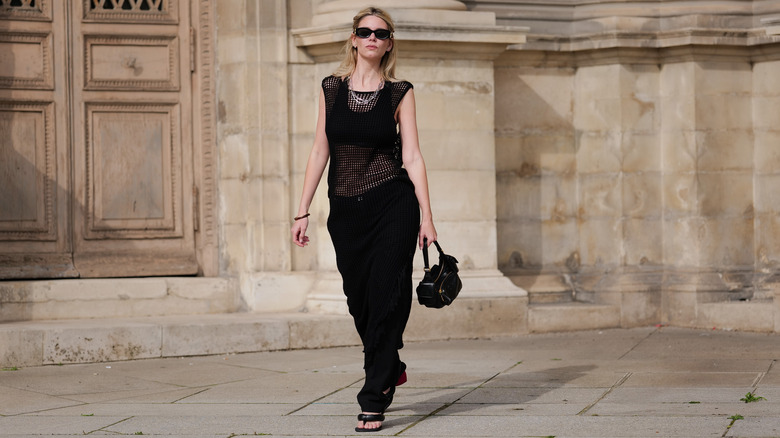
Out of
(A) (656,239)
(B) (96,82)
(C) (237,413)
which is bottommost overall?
(C) (237,413)

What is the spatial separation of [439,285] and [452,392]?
127cm

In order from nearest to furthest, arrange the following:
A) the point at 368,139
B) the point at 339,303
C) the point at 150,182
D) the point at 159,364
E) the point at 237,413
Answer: the point at 368,139 < the point at 237,413 < the point at 159,364 < the point at 339,303 < the point at 150,182

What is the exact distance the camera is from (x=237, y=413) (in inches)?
243

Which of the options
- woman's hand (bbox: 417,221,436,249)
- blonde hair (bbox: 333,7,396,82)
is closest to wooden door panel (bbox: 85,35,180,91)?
blonde hair (bbox: 333,7,396,82)

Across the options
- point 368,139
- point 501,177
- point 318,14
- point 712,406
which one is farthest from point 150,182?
point 712,406

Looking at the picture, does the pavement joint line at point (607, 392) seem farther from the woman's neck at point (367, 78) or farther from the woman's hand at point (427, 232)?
the woman's neck at point (367, 78)

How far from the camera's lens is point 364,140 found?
5801 mm

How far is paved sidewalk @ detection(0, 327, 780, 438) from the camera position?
5672mm

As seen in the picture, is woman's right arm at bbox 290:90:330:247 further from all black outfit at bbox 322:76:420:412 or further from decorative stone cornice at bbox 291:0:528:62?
decorative stone cornice at bbox 291:0:528:62

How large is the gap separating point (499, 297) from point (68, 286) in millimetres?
3205

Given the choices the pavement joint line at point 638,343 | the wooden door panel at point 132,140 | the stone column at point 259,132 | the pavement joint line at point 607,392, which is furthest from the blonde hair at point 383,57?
the wooden door panel at point 132,140

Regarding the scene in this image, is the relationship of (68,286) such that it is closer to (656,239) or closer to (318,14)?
(318,14)

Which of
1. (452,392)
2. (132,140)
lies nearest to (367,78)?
(452,392)

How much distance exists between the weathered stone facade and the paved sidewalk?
78 centimetres
